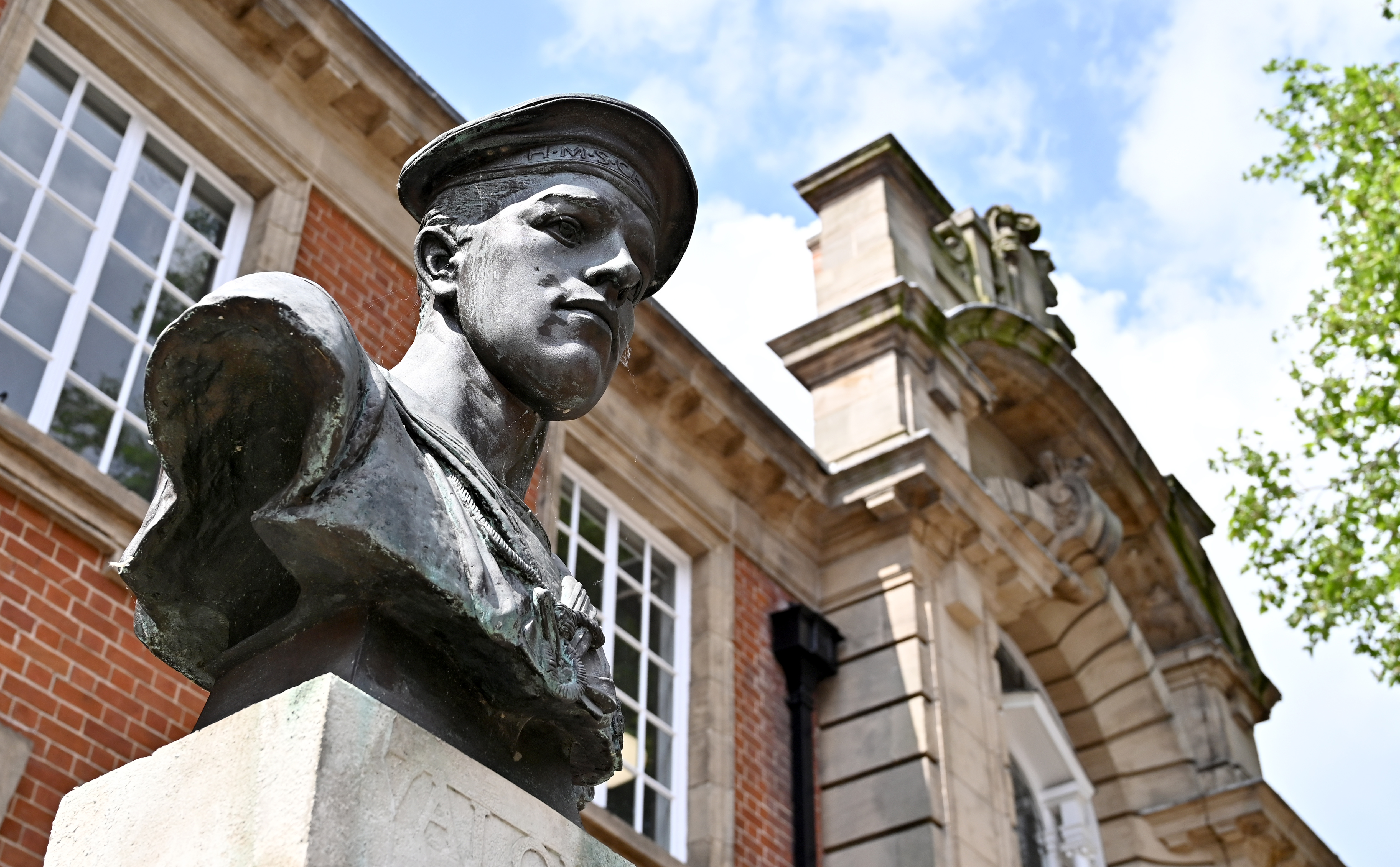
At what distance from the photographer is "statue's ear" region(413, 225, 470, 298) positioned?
306cm

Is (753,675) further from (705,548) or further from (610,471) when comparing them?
(610,471)

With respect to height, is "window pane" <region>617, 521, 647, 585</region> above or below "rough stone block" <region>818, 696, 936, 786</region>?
above

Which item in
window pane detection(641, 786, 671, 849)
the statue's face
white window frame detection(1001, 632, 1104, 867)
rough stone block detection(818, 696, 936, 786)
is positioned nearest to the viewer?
the statue's face

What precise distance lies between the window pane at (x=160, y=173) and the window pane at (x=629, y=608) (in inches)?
149

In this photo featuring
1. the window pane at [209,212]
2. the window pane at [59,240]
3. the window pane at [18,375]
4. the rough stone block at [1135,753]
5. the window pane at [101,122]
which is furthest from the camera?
the rough stone block at [1135,753]

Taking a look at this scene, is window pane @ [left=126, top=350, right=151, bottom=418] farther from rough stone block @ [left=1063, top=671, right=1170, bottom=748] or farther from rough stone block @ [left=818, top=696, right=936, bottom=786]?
rough stone block @ [left=1063, top=671, right=1170, bottom=748]

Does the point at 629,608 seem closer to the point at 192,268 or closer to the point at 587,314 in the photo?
the point at 192,268

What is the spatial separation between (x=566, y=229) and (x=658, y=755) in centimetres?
710

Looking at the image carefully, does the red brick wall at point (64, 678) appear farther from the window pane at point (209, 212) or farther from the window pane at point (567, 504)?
the window pane at point (567, 504)

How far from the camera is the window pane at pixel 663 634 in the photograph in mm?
10203

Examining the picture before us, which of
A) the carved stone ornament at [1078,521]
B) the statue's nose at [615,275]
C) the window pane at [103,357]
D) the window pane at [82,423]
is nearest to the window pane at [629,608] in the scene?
the window pane at [103,357]

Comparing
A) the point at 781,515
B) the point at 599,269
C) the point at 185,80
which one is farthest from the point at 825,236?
the point at 599,269

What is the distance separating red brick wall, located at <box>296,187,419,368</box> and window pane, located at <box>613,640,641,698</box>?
8.09ft

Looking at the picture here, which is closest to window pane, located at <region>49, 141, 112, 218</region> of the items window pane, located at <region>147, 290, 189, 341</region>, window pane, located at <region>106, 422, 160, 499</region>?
window pane, located at <region>147, 290, 189, 341</region>
